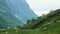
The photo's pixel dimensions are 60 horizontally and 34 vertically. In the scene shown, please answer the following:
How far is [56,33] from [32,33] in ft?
9.88

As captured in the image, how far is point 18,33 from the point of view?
25.2m

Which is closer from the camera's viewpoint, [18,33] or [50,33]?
[50,33]

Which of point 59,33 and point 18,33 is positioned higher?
point 18,33

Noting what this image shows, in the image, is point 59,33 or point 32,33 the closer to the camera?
point 59,33

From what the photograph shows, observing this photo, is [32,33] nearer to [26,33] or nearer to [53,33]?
[26,33]

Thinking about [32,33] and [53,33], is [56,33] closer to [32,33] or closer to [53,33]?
[53,33]

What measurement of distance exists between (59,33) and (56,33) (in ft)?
1.69

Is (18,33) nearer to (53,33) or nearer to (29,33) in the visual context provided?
(29,33)

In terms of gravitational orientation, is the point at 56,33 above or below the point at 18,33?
below

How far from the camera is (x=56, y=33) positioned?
22281 mm

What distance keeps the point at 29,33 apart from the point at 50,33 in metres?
2.72

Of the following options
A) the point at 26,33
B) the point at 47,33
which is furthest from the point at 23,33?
the point at 47,33

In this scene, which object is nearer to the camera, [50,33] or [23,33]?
[50,33]

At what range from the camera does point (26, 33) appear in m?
24.6
